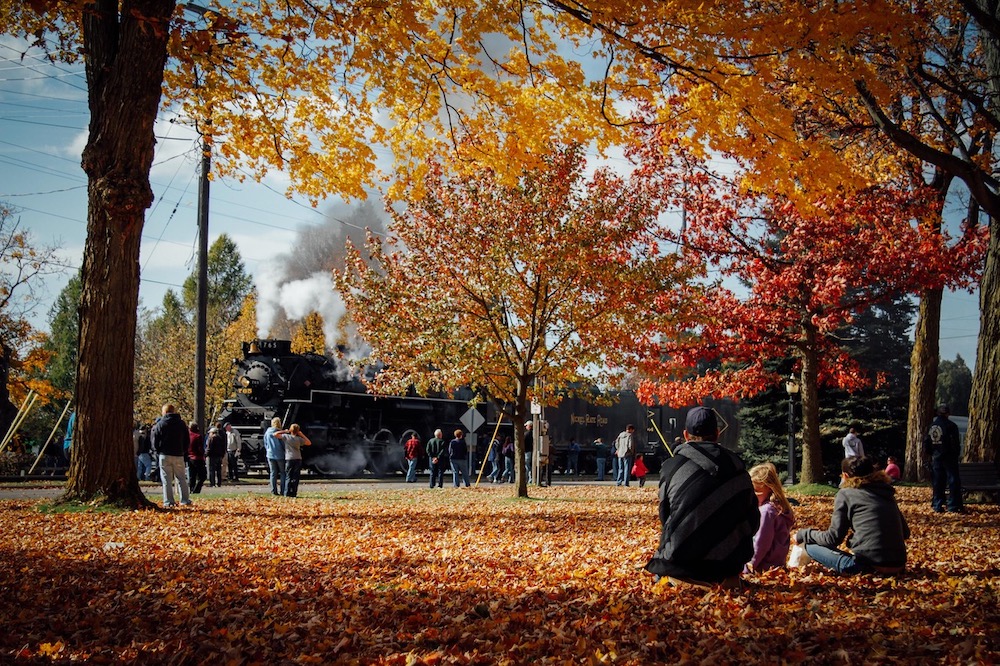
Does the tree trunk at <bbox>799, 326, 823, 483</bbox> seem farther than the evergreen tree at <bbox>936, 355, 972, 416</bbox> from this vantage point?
No

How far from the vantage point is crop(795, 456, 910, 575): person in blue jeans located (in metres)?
6.78

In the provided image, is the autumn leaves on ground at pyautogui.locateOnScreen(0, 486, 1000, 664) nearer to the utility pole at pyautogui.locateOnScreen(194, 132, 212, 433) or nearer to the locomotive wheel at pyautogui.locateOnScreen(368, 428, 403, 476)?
the utility pole at pyautogui.locateOnScreen(194, 132, 212, 433)

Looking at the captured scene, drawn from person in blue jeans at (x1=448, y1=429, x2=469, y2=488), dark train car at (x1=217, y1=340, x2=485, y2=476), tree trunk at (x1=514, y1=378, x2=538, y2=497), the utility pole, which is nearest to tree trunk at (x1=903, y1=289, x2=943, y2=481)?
tree trunk at (x1=514, y1=378, x2=538, y2=497)

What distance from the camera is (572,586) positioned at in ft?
21.6

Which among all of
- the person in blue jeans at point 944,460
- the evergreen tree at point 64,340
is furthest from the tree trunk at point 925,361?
the evergreen tree at point 64,340

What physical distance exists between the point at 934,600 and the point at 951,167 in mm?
9176

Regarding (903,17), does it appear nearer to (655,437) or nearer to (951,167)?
(951,167)

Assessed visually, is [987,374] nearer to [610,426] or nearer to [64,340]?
[610,426]

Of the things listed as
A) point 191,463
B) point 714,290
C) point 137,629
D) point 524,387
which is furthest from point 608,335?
point 137,629

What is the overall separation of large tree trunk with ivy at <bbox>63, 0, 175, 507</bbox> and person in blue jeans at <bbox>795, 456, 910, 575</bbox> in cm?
922

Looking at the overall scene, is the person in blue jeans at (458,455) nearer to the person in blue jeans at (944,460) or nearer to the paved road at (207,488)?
the paved road at (207,488)

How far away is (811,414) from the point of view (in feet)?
64.3

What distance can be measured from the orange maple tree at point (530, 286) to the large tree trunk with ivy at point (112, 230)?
642cm

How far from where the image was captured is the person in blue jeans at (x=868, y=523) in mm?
6781
